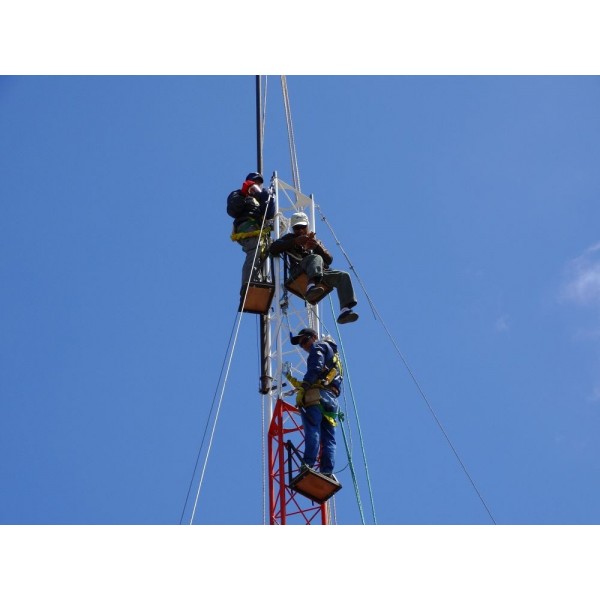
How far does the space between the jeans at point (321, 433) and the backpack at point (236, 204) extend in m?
3.56

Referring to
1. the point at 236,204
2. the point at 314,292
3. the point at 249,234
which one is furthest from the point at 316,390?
the point at 236,204

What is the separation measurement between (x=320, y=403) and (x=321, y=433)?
0.40 meters

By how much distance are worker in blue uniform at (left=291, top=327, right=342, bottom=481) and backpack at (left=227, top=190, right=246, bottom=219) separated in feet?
9.79

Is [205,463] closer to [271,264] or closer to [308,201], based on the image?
[271,264]

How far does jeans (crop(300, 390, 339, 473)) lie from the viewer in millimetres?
14234

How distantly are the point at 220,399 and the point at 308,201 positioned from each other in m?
4.34

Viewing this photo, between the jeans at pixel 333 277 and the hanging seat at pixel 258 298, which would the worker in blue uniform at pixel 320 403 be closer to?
the jeans at pixel 333 277

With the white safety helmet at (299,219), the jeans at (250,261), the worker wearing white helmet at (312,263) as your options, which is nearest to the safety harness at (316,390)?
the worker wearing white helmet at (312,263)

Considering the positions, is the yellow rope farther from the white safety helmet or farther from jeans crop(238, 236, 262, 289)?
the white safety helmet

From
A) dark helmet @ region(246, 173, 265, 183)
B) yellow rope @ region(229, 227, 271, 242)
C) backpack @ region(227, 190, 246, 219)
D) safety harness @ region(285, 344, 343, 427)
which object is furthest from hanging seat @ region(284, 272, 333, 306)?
dark helmet @ region(246, 173, 265, 183)

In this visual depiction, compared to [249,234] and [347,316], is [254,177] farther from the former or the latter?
[347,316]

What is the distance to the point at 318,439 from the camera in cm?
1435

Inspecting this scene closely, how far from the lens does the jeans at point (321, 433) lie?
14.2 m

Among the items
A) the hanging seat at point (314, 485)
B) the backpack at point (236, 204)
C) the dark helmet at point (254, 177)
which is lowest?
the hanging seat at point (314, 485)
